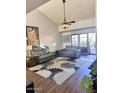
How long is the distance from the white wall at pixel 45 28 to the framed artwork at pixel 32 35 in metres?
0.27

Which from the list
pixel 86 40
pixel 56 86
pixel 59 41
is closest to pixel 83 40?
pixel 86 40

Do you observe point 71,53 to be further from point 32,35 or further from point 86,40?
point 32,35

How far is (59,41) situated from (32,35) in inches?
132

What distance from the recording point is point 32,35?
7.74 meters

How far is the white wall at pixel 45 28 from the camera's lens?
25.5ft

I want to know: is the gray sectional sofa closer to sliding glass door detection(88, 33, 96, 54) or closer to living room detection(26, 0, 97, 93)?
living room detection(26, 0, 97, 93)

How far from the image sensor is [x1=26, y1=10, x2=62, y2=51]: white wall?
7781 mm

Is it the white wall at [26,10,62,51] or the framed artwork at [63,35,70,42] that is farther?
the framed artwork at [63,35,70,42]

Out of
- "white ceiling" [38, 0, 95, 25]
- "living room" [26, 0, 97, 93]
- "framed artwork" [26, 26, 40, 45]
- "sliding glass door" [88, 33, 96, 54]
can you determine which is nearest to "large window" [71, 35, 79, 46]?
"living room" [26, 0, 97, 93]

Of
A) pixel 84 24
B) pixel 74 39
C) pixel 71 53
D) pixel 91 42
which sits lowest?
pixel 71 53
